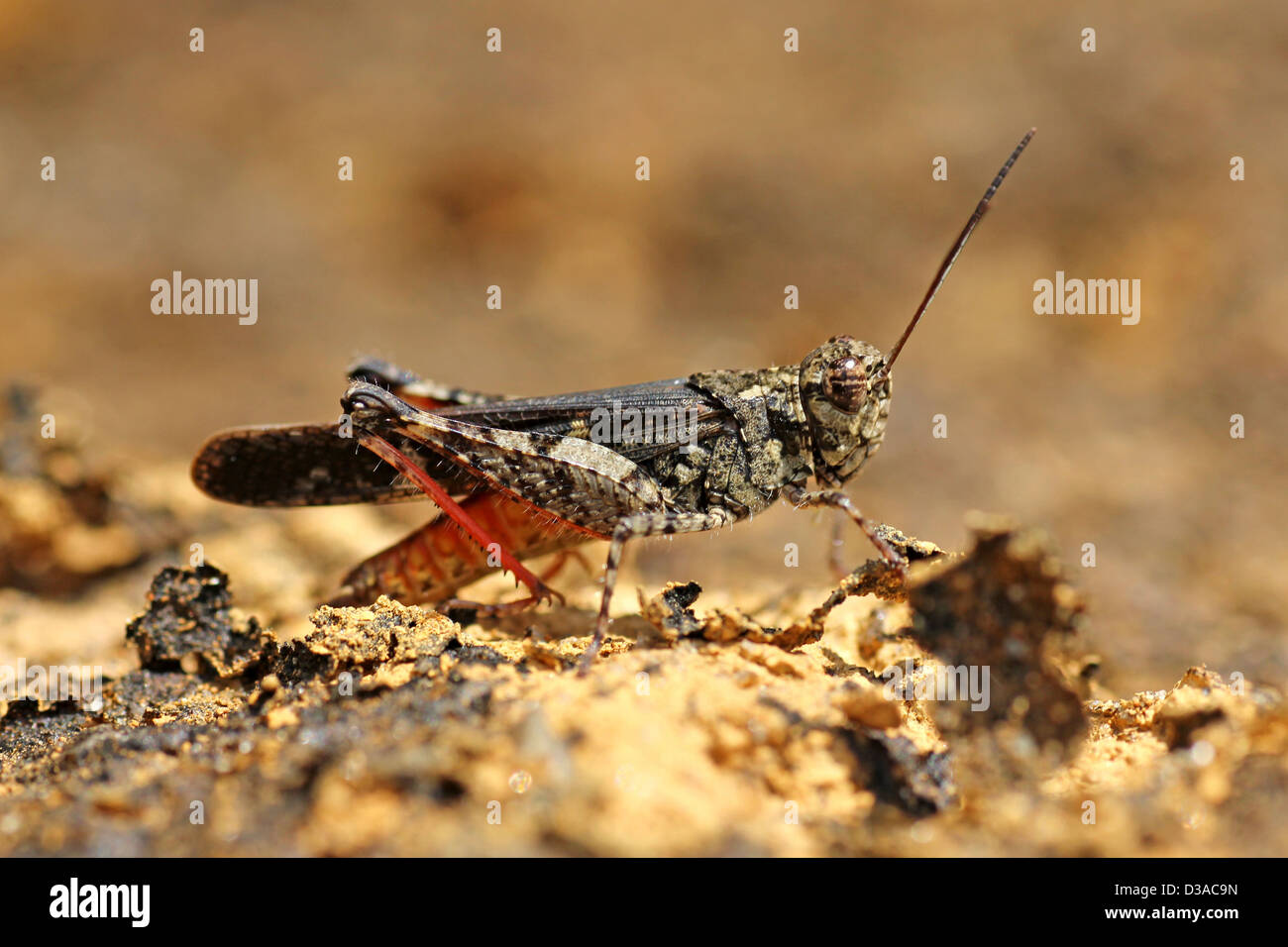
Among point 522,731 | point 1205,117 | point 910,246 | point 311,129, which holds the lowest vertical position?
point 522,731

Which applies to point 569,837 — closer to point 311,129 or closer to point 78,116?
point 311,129

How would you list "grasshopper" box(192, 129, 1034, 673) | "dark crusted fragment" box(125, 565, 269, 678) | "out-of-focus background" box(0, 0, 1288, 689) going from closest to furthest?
"dark crusted fragment" box(125, 565, 269, 678)
"grasshopper" box(192, 129, 1034, 673)
"out-of-focus background" box(0, 0, 1288, 689)

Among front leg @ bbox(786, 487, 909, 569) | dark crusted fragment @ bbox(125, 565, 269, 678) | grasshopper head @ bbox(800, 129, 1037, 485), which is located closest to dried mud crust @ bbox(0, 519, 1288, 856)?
front leg @ bbox(786, 487, 909, 569)

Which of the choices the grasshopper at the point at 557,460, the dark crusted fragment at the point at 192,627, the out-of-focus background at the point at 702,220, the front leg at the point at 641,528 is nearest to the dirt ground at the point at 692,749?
the front leg at the point at 641,528

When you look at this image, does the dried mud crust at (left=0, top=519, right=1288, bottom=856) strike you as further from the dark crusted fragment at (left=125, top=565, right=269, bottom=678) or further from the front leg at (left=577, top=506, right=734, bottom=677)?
the dark crusted fragment at (left=125, top=565, right=269, bottom=678)

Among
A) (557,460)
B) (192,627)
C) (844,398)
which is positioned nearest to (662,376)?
(844,398)
